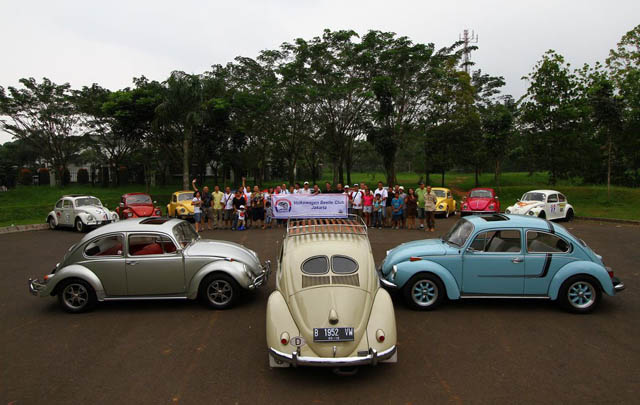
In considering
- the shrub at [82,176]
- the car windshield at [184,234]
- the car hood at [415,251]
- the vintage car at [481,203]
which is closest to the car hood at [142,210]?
the car windshield at [184,234]

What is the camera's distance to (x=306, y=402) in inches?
167

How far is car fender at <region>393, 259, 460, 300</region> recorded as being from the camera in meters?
6.77

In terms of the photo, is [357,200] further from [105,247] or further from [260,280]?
[105,247]

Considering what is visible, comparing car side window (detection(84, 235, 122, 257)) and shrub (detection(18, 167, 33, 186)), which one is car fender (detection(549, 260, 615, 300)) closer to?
car side window (detection(84, 235, 122, 257))

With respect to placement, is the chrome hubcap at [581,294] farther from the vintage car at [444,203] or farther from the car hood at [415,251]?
the vintage car at [444,203]

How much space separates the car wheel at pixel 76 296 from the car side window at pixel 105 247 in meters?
0.52

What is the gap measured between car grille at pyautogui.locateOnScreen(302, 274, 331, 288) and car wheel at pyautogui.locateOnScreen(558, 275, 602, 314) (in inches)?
168

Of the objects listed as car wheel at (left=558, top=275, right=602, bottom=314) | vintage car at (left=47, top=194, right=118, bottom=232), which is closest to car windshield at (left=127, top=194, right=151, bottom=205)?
vintage car at (left=47, top=194, right=118, bottom=232)

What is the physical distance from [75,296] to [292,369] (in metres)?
4.41

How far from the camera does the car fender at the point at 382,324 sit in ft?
14.9

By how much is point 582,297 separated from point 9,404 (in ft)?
→ 26.7

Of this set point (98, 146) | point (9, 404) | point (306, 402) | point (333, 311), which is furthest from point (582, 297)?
point (98, 146)

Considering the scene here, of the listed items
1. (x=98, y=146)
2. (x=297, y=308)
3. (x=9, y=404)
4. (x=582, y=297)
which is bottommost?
(x=9, y=404)

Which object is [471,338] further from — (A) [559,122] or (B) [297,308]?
(A) [559,122]
